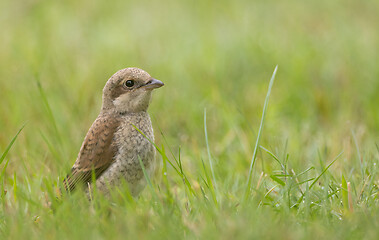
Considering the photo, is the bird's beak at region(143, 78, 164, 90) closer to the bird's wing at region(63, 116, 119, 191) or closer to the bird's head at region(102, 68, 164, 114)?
the bird's head at region(102, 68, 164, 114)

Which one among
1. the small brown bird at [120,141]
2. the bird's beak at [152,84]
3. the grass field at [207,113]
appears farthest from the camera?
the bird's beak at [152,84]

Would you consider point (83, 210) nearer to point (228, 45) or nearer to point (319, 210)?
point (319, 210)

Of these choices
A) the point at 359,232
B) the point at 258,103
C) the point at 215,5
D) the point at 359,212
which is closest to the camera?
Answer: the point at 359,232

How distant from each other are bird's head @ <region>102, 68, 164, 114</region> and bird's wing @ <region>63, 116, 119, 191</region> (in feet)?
0.51

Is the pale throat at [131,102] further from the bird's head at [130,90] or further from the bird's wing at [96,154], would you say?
the bird's wing at [96,154]

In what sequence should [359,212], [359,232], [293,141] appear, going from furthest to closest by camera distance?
1. [293,141]
2. [359,212]
3. [359,232]

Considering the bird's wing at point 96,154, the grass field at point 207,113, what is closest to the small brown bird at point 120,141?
the bird's wing at point 96,154

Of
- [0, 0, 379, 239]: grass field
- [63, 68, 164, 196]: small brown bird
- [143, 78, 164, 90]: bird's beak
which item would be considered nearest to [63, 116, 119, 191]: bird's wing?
[63, 68, 164, 196]: small brown bird

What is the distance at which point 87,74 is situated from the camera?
805cm

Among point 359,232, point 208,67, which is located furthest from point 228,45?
point 359,232

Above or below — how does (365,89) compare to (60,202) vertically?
below

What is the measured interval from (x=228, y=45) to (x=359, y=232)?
18.9ft

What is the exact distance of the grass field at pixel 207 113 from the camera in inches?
152

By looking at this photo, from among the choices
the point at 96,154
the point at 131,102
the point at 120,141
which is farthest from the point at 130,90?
the point at 96,154
